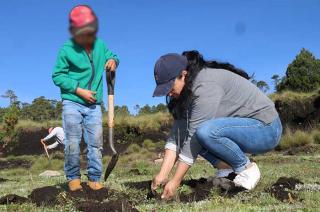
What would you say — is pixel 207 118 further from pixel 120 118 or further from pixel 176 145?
pixel 120 118

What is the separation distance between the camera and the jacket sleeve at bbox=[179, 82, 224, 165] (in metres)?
4.89

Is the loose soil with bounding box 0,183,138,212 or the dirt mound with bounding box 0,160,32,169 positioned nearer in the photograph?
the loose soil with bounding box 0,183,138,212

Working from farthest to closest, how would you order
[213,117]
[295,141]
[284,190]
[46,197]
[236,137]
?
[295,141] < [236,137] < [46,197] < [213,117] < [284,190]

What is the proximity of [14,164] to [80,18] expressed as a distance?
16.0 meters

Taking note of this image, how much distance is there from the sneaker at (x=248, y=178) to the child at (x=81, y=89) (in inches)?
64.0

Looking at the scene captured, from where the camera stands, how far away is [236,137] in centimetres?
535

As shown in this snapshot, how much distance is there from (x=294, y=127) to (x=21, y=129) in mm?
15762

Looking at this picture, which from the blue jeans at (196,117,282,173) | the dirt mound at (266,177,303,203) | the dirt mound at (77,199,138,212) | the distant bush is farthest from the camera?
the distant bush

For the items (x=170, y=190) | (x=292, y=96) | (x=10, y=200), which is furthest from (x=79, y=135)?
(x=292, y=96)

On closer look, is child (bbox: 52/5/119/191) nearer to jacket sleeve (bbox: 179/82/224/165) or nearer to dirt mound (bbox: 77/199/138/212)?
jacket sleeve (bbox: 179/82/224/165)

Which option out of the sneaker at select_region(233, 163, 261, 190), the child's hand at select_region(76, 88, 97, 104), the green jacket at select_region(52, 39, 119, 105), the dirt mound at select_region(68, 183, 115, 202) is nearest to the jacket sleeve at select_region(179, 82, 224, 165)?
the sneaker at select_region(233, 163, 261, 190)

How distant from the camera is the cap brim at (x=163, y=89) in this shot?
15.3ft

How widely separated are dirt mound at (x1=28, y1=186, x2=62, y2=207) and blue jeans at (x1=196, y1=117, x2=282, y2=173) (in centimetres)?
155

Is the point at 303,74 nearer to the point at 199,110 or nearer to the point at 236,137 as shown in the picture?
the point at 236,137
